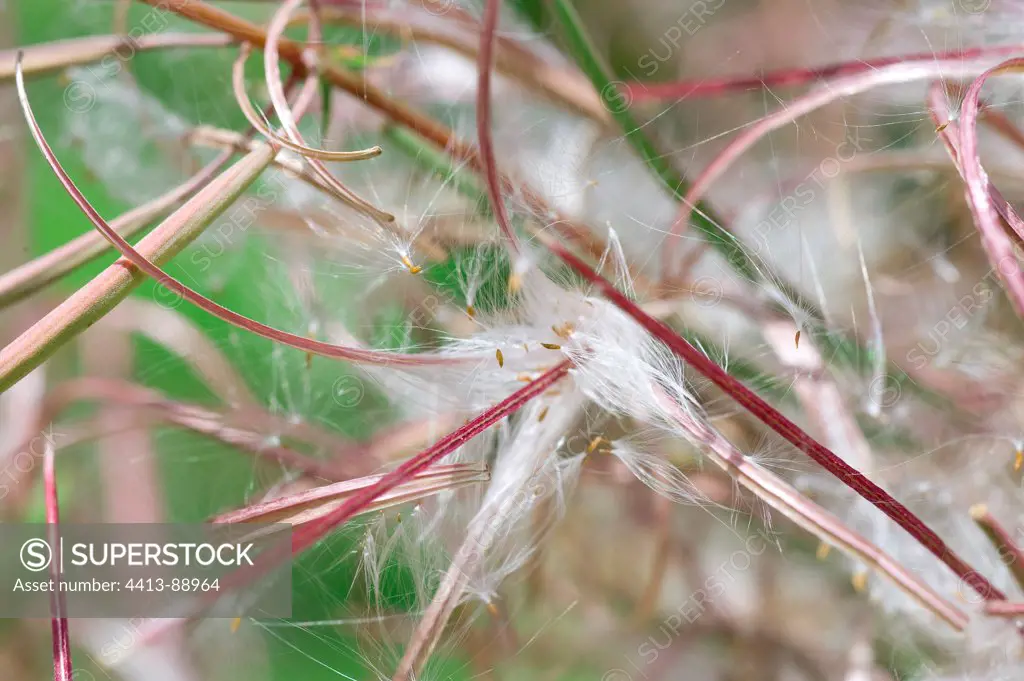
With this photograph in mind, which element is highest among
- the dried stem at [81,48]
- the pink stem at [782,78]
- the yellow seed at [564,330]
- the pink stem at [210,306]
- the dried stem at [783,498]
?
the dried stem at [81,48]

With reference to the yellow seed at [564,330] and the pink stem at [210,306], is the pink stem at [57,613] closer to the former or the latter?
the pink stem at [210,306]

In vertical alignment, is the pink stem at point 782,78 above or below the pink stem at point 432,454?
above

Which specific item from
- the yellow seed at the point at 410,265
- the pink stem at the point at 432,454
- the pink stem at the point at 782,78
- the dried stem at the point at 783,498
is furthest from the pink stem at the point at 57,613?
the pink stem at the point at 782,78

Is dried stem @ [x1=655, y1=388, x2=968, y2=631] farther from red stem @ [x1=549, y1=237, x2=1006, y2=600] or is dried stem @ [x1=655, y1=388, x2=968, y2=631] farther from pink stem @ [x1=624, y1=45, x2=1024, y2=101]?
pink stem @ [x1=624, y1=45, x2=1024, y2=101]

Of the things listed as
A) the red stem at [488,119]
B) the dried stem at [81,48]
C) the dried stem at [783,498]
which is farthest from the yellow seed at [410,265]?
the dried stem at [81,48]

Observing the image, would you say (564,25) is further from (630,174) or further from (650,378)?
(650,378)

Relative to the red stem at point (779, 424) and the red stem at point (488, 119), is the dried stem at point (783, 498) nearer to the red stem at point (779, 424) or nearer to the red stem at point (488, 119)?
the red stem at point (779, 424)

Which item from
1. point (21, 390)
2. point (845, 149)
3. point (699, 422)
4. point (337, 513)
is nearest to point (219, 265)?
point (21, 390)

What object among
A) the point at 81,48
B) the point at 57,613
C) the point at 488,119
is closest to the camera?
the point at 488,119

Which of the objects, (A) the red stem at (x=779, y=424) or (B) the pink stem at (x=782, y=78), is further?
(B) the pink stem at (x=782, y=78)

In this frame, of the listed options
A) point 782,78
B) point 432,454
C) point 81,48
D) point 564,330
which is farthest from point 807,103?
point 81,48

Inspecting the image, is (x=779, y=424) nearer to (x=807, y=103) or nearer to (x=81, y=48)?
(x=807, y=103)
